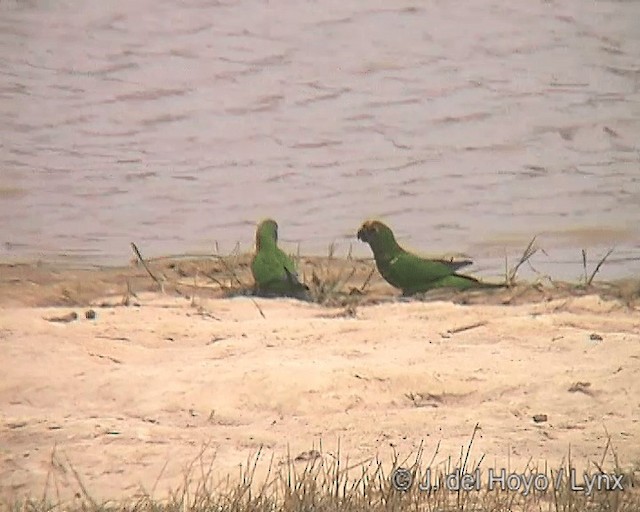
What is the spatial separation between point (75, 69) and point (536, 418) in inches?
50.8

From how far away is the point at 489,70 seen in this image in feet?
7.80

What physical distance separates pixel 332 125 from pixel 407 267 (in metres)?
0.37

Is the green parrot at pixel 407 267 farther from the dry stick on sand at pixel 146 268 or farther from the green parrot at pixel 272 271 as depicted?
the dry stick on sand at pixel 146 268

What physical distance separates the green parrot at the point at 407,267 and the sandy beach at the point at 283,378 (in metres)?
0.03

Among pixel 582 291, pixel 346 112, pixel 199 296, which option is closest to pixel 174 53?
pixel 346 112

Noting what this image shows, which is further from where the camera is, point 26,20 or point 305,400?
point 26,20

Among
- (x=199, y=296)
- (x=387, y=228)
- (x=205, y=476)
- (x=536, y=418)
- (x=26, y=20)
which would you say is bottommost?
(x=205, y=476)

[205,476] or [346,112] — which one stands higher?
[346,112]

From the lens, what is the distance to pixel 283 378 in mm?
2209

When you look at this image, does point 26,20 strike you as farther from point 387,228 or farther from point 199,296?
point 387,228

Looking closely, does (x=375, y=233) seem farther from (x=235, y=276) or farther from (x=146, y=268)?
(x=146, y=268)

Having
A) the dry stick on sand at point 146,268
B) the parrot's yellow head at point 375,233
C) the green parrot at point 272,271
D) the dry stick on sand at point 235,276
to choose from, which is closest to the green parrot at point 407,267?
the parrot's yellow head at point 375,233

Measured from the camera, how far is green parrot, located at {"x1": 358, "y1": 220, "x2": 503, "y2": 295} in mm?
2334

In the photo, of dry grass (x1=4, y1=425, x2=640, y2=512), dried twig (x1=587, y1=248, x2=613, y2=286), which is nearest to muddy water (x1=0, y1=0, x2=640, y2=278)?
dried twig (x1=587, y1=248, x2=613, y2=286)
